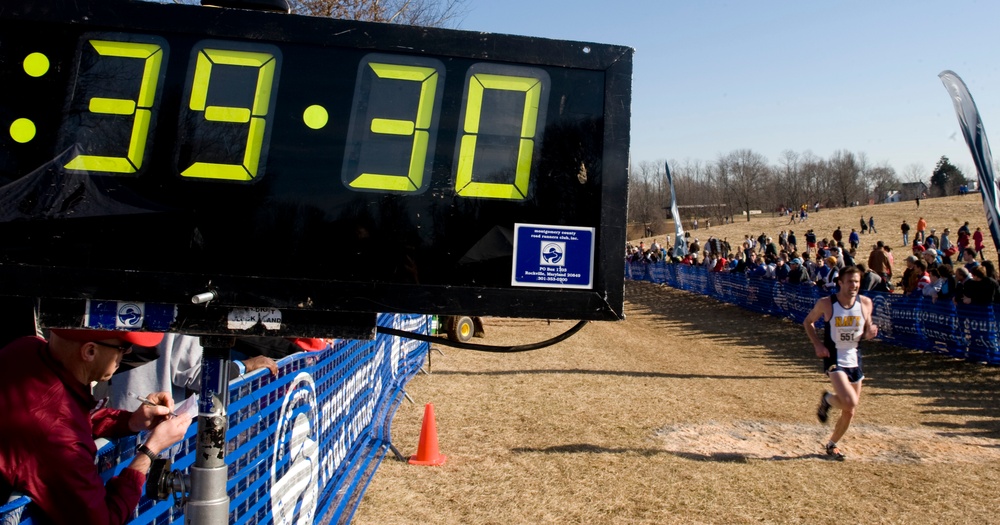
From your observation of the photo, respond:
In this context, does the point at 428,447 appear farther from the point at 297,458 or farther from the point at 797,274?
the point at 797,274

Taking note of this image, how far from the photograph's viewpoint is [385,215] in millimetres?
A: 2328

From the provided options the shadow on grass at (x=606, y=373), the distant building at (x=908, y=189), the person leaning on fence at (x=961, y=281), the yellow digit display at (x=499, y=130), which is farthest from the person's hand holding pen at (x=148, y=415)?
the distant building at (x=908, y=189)

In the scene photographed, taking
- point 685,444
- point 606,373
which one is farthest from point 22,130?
point 606,373

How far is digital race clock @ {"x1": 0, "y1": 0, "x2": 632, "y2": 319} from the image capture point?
2256 millimetres

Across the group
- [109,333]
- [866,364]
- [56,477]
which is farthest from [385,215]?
[866,364]

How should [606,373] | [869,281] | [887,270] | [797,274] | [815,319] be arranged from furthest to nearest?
1. [797,274]
2. [887,270]
3. [869,281]
4. [606,373]
5. [815,319]

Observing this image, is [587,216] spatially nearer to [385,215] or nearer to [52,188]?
[385,215]

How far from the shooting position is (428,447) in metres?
7.87

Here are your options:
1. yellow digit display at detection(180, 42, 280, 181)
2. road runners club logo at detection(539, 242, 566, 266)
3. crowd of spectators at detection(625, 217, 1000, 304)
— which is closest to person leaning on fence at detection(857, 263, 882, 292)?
crowd of spectators at detection(625, 217, 1000, 304)

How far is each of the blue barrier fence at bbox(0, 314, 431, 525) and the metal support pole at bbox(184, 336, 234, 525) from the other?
18.8 inches

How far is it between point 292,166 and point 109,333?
992mm

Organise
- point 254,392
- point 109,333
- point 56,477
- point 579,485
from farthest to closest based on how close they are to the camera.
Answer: point 579,485 → point 254,392 → point 109,333 → point 56,477

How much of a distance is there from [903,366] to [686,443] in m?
8.01

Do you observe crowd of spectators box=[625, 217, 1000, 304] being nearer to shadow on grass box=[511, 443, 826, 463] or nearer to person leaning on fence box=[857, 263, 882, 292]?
person leaning on fence box=[857, 263, 882, 292]
